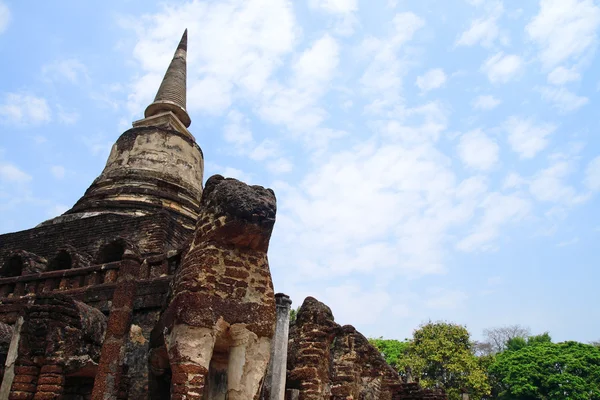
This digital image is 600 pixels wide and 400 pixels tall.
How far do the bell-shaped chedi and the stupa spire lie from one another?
62 centimetres

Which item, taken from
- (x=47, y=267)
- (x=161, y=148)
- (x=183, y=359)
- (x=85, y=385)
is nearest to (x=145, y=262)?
(x=85, y=385)

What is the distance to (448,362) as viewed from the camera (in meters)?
29.2

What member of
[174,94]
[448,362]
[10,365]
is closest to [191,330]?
[10,365]

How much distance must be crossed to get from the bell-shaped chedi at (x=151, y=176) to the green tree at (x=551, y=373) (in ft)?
84.4

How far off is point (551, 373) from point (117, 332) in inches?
1275

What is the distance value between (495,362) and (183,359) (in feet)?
111

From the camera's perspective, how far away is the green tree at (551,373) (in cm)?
3164

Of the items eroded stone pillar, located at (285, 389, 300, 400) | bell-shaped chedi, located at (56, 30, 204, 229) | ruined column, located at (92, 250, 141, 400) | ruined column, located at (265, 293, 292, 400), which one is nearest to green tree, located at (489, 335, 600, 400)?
bell-shaped chedi, located at (56, 30, 204, 229)

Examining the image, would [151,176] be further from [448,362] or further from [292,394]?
[448,362]

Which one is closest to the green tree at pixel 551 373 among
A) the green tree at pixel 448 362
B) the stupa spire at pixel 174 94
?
the green tree at pixel 448 362

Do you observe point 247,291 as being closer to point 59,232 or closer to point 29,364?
point 29,364

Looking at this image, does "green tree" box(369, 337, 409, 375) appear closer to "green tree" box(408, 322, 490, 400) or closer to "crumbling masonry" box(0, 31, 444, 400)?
"green tree" box(408, 322, 490, 400)

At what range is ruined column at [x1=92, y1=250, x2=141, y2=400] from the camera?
712 cm

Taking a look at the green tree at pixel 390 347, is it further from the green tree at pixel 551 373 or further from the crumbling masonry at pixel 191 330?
the crumbling masonry at pixel 191 330
